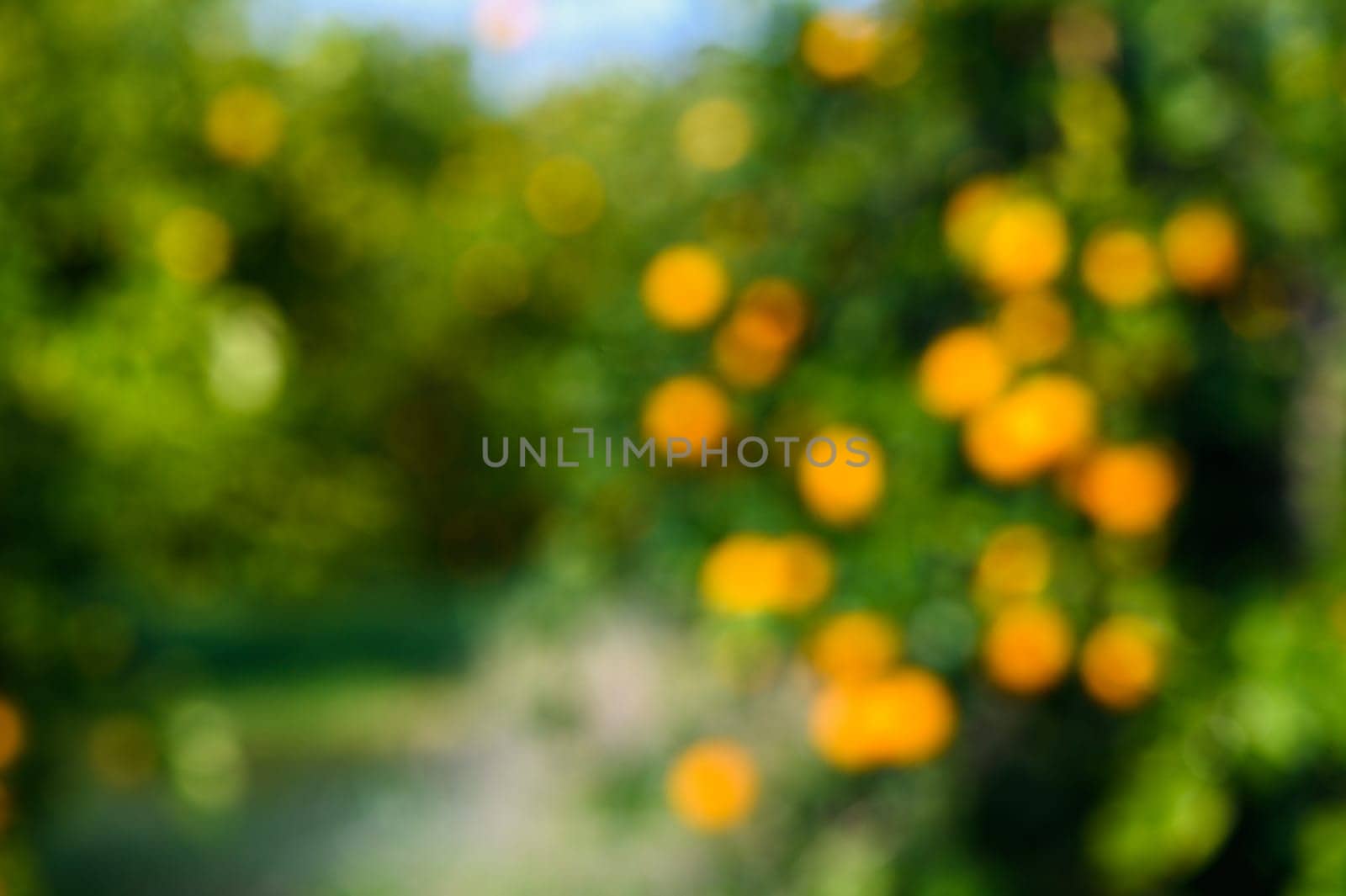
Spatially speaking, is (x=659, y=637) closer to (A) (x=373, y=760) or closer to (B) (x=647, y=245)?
(B) (x=647, y=245)

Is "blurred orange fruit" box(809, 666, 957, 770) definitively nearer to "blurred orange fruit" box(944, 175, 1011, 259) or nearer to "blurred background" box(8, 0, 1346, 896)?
"blurred background" box(8, 0, 1346, 896)

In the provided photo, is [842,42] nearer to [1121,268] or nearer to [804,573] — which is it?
[1121,268]

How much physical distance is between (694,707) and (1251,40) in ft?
2.96

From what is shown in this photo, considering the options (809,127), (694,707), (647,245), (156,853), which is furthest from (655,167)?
(156,853)

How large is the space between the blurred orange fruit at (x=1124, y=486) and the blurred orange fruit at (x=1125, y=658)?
9 cm

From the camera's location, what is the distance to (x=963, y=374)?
1.45 metres

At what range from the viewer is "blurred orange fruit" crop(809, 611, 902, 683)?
4.72 feet

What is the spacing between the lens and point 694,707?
180 centimetres

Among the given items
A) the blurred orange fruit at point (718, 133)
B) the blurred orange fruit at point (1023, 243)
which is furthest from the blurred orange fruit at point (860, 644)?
the blurred orange fruit at point (718, 133)

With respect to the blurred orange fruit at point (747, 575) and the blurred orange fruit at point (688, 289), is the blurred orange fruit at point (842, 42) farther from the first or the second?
the blurred orange fruit at point (747, 575)

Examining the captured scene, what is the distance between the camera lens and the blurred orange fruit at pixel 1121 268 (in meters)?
1.48

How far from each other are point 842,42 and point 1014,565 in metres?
0.58

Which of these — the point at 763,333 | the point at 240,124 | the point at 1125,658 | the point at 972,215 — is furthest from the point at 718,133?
the point at 240,124

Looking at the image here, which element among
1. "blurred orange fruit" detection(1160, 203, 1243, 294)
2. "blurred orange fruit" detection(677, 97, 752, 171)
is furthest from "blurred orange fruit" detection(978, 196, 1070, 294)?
"blurred orange fruit" detection(677, 97, 752, 171)
